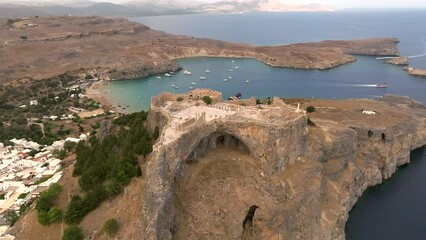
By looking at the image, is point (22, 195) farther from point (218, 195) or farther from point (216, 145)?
point (218, 195)

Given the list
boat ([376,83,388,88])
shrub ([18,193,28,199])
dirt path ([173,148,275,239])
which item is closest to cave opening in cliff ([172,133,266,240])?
dirt path ([173,148,275,239])

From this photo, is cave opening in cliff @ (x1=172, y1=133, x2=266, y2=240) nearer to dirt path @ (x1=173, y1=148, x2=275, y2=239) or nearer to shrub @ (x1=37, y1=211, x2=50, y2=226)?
dirt path @ (x1=173, y1=148, x2=275, y2=239)

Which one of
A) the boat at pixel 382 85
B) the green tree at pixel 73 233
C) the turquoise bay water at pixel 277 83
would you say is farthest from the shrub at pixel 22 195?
the boat at pixel 382 85

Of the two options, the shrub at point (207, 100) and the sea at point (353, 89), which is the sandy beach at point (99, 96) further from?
the shrub at point (207, 100)

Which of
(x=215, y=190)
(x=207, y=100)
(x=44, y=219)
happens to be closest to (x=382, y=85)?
(x=207, y=100)

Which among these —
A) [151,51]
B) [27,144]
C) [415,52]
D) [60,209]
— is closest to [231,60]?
[151,51]

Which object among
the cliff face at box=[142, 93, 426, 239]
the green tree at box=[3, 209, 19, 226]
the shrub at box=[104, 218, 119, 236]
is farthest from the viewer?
the green tree at box=[3, 209, 19, 226]

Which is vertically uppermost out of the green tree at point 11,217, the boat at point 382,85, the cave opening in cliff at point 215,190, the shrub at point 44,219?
the boat at point 382,85
